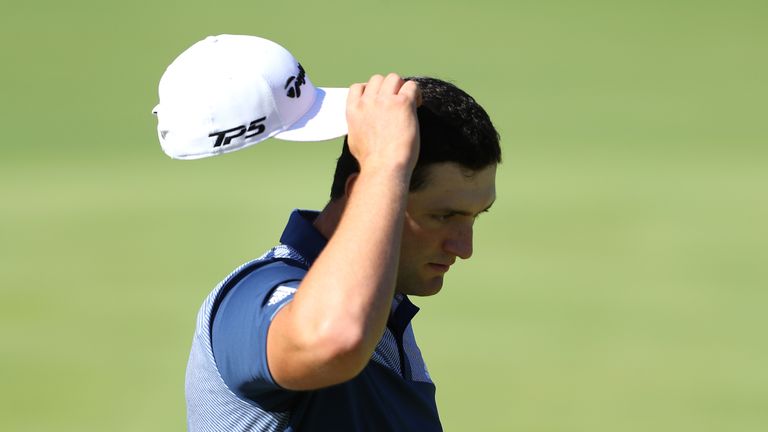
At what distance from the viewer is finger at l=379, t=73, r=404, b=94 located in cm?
170

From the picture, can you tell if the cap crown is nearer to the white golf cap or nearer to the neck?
the white golf cap

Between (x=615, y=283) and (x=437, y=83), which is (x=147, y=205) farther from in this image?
(x=437, y=83)

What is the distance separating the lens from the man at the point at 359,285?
1473 millimetres

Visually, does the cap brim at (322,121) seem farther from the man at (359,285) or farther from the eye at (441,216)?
the eye at (441,216)

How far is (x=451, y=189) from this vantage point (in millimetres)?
2025

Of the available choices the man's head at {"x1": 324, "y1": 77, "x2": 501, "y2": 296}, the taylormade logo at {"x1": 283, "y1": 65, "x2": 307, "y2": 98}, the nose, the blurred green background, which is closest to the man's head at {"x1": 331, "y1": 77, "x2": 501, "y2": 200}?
the man's head at {"x1": 324, "y1": 77, "x2": 501, "y2": 296}

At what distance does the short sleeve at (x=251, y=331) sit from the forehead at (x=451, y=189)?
14.4 inches

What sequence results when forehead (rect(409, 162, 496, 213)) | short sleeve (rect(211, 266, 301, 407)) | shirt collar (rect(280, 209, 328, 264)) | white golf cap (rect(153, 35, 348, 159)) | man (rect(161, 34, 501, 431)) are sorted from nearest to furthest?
man (rect(161, 34, 501, 431)) → short sleeve (rect(211, 266, 301, 407)) → white golf cap (rect(153, 35, 348, 159)) → shirt collar (rect(280, 209, 328, 264)) → forehead (rect(409, 162, 496, 213))

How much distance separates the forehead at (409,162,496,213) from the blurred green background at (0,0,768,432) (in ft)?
8.70

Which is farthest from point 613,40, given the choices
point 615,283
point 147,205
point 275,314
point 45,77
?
point 275,314

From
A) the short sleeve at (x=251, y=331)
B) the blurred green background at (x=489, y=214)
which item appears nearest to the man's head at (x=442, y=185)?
the short sleeve at (x=251, y=331)

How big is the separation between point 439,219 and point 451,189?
61mm

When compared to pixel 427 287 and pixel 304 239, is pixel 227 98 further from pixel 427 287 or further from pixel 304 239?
pixel 427 287

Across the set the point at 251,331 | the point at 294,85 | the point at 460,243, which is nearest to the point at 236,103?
the point at 294,85
